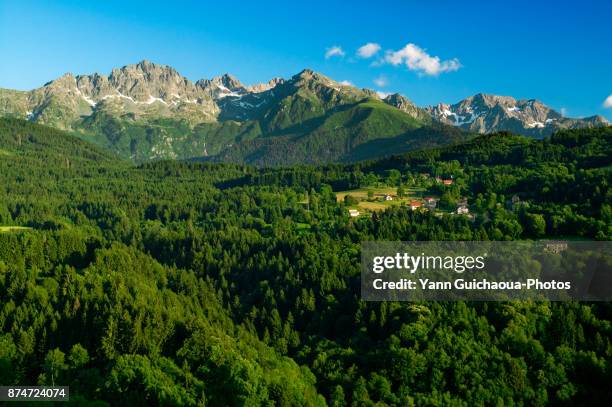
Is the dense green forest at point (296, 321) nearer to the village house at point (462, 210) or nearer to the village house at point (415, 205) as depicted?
the village house at point (462, 210)

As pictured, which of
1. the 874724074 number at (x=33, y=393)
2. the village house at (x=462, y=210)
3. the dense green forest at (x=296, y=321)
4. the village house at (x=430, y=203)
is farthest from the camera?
the village house at (x=430, y=203)

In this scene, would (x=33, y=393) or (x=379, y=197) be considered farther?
(x=379, y=197)

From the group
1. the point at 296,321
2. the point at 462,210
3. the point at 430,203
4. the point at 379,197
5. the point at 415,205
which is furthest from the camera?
the point at 379,197

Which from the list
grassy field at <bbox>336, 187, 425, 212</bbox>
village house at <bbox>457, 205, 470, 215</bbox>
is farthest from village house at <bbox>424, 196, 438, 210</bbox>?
village house at <bbox>457, 205, 470, 215</bbox>

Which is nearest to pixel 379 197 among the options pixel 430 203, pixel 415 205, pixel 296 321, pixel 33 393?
pixel 415 205

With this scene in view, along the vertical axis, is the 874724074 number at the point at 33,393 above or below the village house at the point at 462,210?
below

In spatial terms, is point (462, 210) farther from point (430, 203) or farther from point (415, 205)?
point (415, 205)

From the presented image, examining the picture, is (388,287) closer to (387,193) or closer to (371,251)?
(371,251)

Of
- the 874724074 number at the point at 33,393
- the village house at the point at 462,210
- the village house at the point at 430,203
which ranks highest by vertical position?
the village house at the point at 430,203

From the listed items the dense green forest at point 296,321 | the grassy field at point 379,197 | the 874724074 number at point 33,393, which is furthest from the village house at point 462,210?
the 874724074 number at point 33,393
